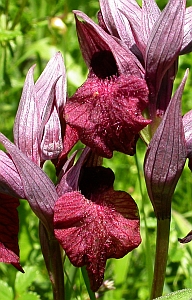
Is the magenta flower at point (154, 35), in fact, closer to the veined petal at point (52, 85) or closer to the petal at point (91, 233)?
the veined petal at point (52, 85)

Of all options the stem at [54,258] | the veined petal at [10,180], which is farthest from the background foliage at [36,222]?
the veined petal at [10,180]

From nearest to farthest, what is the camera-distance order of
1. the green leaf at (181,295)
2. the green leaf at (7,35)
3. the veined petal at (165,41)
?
the green leaf at (181,295) < the veined petal at (165,41) < the green leaf at (7,35)

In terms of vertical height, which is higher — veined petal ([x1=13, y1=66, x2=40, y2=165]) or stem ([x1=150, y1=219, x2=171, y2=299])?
veined petal ([x1=13, y1=66, x2=40, y2=165])

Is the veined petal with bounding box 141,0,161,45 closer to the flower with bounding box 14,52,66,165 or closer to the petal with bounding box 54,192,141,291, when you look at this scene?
the flower with bounding box 14,52,66,165

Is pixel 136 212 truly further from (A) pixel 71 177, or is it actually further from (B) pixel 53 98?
(B) pixel 53 98

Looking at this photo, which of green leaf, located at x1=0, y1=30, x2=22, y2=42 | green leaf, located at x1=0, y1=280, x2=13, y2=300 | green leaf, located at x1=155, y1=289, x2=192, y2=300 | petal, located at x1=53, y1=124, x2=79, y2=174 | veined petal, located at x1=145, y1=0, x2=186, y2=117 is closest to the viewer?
green leaf, located at x1=155, y1=289, x2=192, y2=300

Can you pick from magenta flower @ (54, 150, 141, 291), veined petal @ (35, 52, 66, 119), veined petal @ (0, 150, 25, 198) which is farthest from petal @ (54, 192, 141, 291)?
veined petal @ (35, 52, 66, 119)
